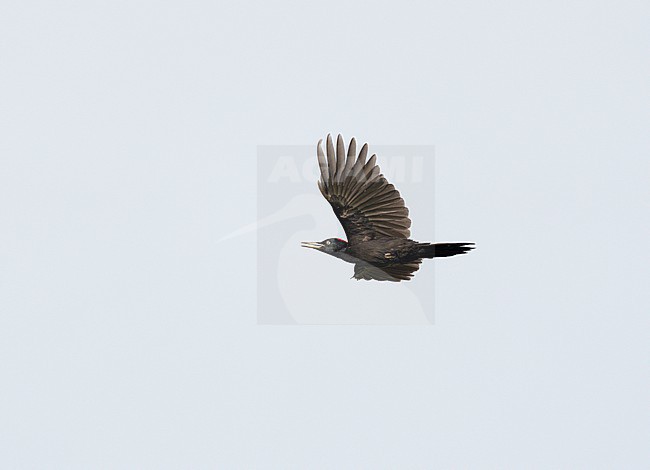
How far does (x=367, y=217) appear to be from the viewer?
20.3 meters

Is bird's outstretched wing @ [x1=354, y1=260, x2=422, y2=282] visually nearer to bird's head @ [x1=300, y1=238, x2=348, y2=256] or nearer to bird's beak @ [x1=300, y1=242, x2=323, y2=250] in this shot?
bird's head @ [x1=300, y1=238, x2=348, y2=256]

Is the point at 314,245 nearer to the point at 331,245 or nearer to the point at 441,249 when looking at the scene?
the point at 331,245

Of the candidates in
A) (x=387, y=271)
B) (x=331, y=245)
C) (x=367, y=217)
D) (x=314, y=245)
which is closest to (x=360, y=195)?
(x=367, y=217)

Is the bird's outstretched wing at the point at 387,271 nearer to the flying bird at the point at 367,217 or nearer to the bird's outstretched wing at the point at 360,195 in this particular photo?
the flying bird at the point at 367,217

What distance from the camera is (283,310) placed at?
24.1 metres

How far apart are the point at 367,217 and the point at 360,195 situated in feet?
1.64

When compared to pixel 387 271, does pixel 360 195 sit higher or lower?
higher

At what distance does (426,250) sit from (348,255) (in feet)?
5.99

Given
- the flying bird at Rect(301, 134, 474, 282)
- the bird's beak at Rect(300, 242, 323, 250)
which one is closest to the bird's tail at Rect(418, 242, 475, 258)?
the flying bird at Rect(301, 134, 474, 282)

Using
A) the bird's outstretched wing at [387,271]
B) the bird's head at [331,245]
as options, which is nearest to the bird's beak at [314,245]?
the bird's head at [331,245]

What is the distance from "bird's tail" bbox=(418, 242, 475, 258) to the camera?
19047mm

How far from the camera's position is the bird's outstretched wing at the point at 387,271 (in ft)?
67.9

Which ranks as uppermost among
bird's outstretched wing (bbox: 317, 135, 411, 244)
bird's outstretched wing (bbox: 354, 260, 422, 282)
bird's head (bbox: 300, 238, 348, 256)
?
bird's outstretched wing (bbox: 317, 135, 411, 244)

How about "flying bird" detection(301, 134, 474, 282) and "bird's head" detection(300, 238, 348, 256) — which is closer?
"flying bird" detection(301, 134, 474, 282)
